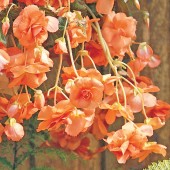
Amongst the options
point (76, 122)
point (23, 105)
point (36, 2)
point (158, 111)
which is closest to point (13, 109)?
point (23, 105)

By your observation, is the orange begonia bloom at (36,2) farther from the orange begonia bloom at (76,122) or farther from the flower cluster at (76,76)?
the orange begonia bloom at (76,122)

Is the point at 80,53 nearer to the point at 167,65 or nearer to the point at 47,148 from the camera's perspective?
the point at 47,148

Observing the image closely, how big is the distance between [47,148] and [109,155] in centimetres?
33

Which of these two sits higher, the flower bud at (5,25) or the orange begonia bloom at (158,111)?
the flower bud at (5,25)

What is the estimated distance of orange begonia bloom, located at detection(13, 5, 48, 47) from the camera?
1.48m

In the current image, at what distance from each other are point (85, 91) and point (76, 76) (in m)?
0.11

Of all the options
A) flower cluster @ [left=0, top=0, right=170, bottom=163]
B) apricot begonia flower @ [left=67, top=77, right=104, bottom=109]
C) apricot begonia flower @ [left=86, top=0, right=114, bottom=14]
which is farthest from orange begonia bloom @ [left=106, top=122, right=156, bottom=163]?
apricot begonia flower @ [left=86, top=0, right=114, bottom=14]

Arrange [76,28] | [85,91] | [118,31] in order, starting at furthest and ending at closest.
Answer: [118,31] → [76,28] → [85,91]

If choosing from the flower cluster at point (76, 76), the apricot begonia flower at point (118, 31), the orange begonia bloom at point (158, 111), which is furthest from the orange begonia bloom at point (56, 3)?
the orange begonia bloom at point (158, 111)

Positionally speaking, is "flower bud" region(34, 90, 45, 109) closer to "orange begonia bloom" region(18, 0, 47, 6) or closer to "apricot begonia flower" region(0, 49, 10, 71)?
"apricot begonia flower" region(0, 49, 10, 71)

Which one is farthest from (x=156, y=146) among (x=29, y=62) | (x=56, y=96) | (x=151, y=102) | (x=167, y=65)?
(x=167, y=65)

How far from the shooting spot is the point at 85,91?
1452 millimetres

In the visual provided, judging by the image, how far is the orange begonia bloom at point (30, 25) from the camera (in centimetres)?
148

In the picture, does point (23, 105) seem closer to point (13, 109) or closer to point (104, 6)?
point (13, 109)
